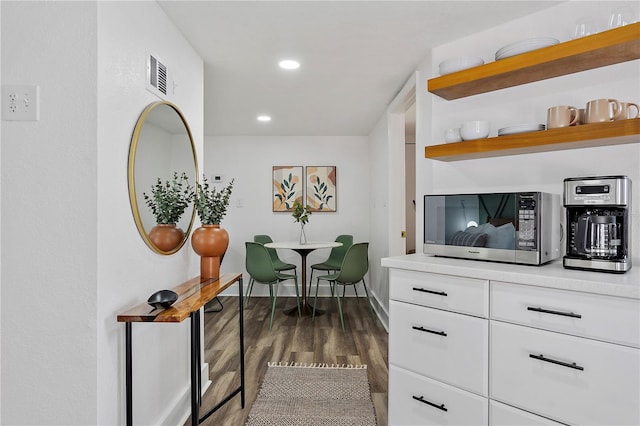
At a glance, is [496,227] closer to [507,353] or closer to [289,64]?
→ [507,353]

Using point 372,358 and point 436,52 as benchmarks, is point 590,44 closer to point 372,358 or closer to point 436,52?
point 436,52

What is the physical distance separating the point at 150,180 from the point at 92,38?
638 millimetres

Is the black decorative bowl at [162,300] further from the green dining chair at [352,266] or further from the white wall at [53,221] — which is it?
the green dining chair at [352,266]

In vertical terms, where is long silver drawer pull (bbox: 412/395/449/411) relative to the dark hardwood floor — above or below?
above

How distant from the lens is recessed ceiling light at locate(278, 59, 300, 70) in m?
2.66

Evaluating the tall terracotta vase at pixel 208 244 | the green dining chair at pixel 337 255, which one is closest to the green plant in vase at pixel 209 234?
the tall terracotta vase at pixel 208 244

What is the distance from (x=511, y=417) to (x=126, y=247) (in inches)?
69.4

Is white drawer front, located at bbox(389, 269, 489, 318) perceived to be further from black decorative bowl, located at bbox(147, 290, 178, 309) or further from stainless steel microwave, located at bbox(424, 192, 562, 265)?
black decorative bowl, located at bbox(147, 290, 178, 309)

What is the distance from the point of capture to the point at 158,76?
75.3 inches

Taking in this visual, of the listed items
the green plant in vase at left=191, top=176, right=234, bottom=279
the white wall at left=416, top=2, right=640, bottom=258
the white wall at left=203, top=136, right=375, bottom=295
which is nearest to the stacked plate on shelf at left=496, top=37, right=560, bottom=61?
the white wall at left=416, top=2, right=640, bottom=258

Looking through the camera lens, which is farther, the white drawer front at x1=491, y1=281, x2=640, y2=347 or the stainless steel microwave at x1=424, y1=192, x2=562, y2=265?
the stainless steel microwave at x1=424, y1=192, x2=562, y2=265

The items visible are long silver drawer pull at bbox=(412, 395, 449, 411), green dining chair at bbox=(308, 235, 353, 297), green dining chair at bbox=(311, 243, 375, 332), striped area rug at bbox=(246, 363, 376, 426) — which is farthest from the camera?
green dining chair at bbox=(308, 235, 353, 297)

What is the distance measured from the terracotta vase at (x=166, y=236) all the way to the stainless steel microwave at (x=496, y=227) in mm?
1373

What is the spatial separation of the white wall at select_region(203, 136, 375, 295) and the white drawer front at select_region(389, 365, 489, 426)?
11.5 feet
